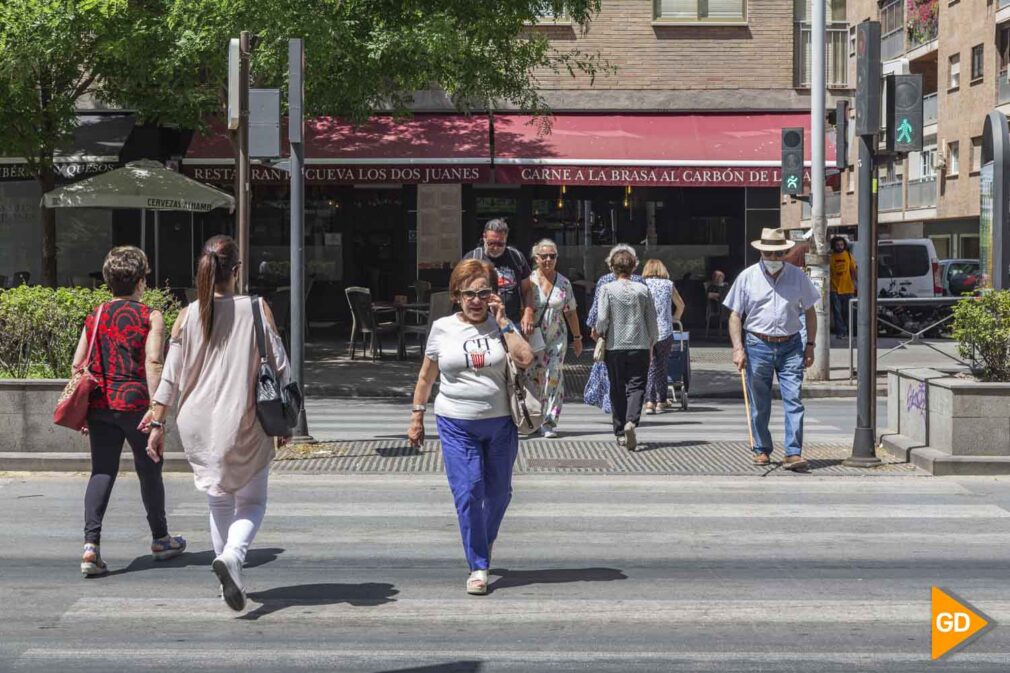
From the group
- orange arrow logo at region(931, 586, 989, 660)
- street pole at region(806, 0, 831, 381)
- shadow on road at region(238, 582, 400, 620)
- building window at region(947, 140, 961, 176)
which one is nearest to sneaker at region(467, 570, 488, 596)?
shadow on road at region(238, 582, 400, 620)

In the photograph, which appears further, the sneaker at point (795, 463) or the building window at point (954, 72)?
the building window at point (954, 72)

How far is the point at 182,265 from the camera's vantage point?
2452 centimetres

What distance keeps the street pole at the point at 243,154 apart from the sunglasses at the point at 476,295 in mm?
4722

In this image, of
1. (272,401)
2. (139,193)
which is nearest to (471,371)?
(272,401)

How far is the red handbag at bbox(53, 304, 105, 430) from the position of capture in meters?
7.32

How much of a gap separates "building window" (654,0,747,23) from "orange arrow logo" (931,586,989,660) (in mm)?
18720

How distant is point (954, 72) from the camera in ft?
177

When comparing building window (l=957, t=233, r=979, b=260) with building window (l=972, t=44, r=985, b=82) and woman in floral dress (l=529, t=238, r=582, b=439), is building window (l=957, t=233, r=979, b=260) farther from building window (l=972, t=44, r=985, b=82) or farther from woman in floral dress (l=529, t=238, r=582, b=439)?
woman in floral dress (l=529, t=238, r=582, b=439)

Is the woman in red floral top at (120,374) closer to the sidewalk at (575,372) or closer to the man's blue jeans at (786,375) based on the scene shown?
the man's blue jeans at (786,375)

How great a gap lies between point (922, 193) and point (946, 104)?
438 centimetres

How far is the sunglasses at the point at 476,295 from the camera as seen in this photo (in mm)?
6859

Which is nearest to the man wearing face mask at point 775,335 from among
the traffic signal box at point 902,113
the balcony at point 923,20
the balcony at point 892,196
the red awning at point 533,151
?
the traffic signal box at point 902,113

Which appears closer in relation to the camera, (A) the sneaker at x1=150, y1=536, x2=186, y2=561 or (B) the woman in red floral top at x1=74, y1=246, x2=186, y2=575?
(B) the woman in red floral top at x1=74, y1=246, x2=186, y2=575

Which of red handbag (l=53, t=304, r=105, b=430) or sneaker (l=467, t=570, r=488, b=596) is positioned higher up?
red handbag (l=53, t=304, r=105, b=430)
